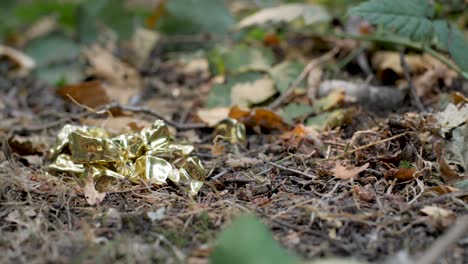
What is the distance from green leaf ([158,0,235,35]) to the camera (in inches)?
120

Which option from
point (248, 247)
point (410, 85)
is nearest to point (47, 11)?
point (410, 85)

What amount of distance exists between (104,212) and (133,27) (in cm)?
192

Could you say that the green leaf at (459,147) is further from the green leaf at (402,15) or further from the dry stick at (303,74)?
the dry stick at (303,74)

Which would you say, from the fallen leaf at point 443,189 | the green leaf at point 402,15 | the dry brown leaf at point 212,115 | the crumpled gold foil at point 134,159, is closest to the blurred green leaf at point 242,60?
the dry brown leaf at point 212,115

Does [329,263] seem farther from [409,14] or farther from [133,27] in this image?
[133,27]

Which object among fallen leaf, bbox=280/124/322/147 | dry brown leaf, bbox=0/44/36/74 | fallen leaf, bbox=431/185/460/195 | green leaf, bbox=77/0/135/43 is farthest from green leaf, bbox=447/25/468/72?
dry brown leaf, bbox=0/44/36/74

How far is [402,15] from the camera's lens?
1.98 meters

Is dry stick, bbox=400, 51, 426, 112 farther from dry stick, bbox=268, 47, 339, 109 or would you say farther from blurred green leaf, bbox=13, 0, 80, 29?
blurred green leaf, bbox=13, 0, 80, 29

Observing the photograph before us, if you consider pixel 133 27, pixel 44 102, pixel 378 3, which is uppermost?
pixel 378 3

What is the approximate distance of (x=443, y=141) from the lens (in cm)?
169

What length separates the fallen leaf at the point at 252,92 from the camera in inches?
94.0

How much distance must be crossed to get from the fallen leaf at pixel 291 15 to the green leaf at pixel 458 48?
542mm

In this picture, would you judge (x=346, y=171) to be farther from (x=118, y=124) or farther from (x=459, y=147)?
(x=118, y=124)

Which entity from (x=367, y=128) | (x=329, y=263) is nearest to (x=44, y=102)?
(x=367, y=128)
